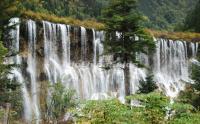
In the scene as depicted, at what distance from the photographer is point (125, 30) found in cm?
3105

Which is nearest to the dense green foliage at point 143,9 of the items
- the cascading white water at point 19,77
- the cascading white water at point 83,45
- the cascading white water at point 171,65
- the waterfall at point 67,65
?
the cascading white water at point 171,65

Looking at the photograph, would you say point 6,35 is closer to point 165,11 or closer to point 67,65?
point 67,65

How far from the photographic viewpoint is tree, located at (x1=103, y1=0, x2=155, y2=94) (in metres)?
30.5

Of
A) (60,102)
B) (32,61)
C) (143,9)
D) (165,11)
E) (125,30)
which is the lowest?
(60,102)

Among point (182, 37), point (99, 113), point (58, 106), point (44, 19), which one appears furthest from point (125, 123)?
point (182, 37)

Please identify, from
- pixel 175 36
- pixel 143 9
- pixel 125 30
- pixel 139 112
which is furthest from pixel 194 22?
pixel 139 112

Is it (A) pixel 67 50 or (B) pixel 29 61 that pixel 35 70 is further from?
(A) pixel 67 50

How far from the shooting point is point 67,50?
44.7 metres

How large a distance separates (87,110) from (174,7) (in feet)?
386

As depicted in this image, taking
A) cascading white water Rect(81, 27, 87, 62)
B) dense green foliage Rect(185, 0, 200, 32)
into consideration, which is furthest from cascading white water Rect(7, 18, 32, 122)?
dense green foliage Rect(185, 0, 200, 32)

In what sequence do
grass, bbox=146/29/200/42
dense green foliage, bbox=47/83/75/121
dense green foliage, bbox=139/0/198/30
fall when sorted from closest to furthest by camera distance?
dense green foliage, bbox=47/83/75/121, grass, bbox=146/29/200/42, dense green foliage, bbox=139/0/198/30

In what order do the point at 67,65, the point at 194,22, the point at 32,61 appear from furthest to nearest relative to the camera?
the point at 194,22 → the point at 67,65 → the point at 32,61

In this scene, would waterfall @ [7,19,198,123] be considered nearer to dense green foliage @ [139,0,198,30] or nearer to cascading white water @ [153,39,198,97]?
cascading white water @ [153,39,198,97]

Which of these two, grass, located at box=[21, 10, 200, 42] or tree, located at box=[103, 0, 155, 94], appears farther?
grass, located at box=[21, 10, 200, 42]
